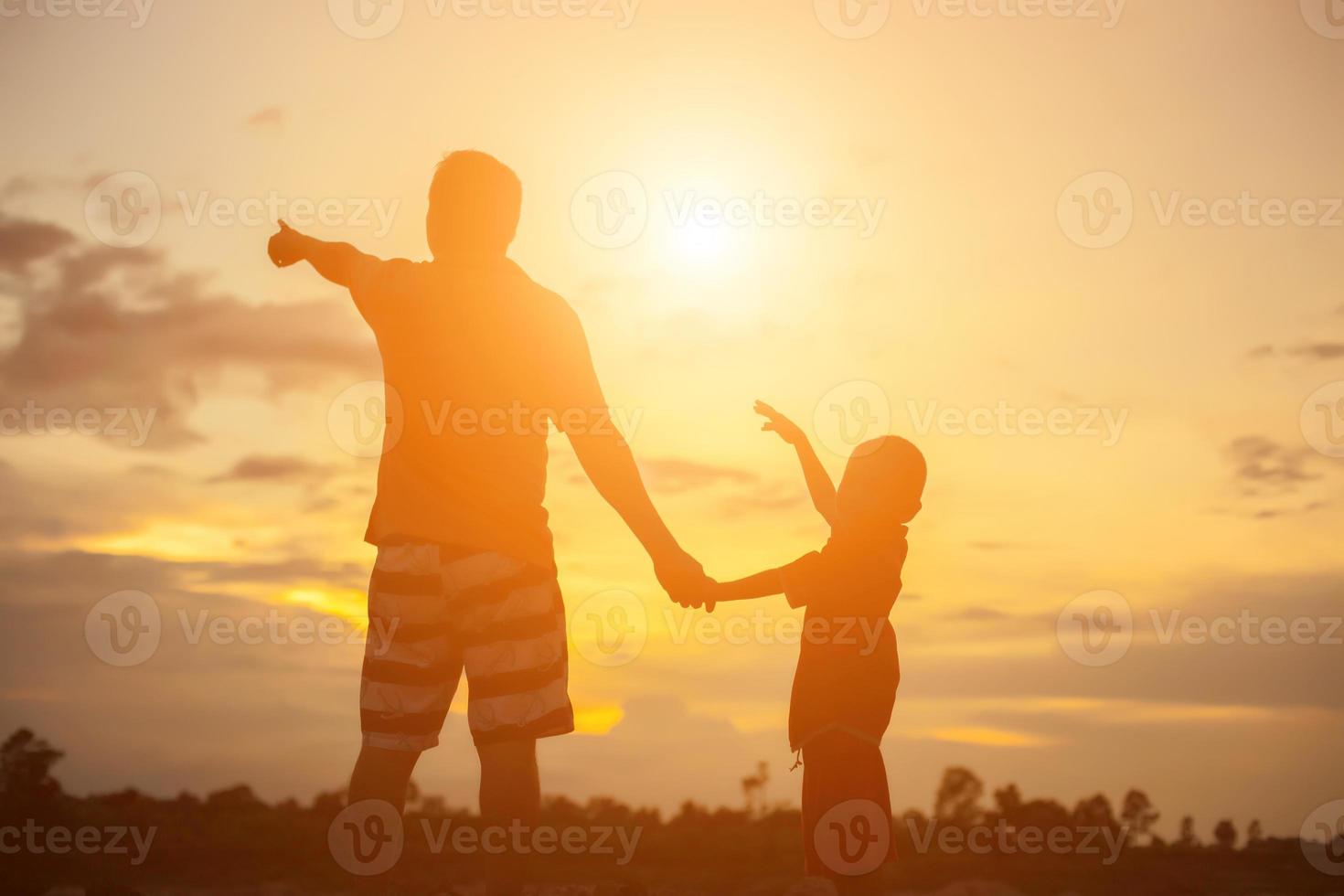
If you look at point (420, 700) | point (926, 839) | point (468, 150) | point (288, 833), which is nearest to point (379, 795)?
point (420, 700)

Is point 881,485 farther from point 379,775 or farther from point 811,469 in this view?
point 379,775

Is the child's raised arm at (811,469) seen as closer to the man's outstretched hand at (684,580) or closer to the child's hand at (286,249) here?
the man's outstretched hand at (684,580)

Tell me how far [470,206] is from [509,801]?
7.33 feet

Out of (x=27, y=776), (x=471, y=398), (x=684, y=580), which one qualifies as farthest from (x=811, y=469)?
(x=27, y=776)

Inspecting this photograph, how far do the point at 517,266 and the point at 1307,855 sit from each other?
8.90 meters

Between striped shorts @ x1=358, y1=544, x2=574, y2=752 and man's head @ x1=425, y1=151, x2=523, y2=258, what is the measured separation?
1.21m

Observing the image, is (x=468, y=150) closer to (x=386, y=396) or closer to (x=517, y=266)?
(x=517, y=266)

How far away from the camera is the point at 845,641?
16.8 feet

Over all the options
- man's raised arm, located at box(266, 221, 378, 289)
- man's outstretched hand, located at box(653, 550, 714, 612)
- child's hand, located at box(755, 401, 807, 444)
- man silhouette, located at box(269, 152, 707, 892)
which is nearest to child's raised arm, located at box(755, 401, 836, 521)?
child's hand, located at box(755, 401, 807, 444)

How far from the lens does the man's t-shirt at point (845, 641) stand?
507 centimetres

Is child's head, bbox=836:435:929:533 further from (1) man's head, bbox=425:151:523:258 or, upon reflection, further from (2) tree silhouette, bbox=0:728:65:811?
(2) tree silhouette, bbox=0:728:65:811

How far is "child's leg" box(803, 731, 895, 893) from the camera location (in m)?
4.91

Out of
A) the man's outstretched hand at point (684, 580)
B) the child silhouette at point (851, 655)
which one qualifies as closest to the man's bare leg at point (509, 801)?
the man's outstretched hand at point (684, 580)

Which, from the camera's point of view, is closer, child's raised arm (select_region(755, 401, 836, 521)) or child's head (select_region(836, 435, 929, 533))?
child's head (select_region(836, 435, 929, 533))
